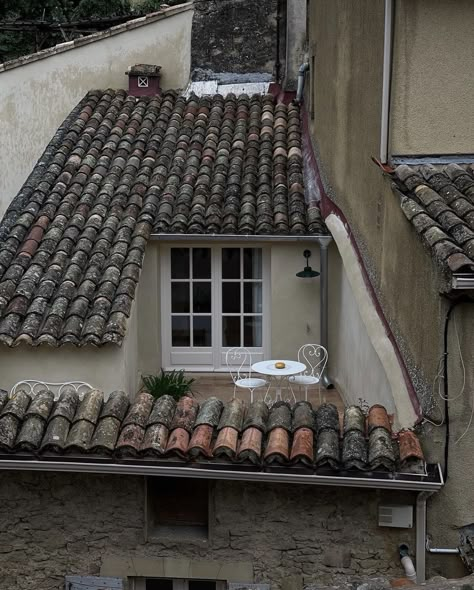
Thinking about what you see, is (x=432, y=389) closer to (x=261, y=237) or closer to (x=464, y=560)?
(x=464, y=560)

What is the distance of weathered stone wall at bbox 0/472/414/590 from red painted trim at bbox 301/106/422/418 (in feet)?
3.11

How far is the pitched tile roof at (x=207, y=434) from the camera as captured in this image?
6.62 m

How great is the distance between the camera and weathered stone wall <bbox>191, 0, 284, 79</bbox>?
50.1 feet

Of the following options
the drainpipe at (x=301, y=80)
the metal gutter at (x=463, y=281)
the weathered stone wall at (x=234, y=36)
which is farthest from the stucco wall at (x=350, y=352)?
the weathered stone wall at (x=234, y=36)

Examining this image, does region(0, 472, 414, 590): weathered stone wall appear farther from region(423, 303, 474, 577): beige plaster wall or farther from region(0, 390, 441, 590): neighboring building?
region(423, 303, 474, 577): beige plaster wall

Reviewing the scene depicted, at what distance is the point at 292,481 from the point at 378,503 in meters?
0.82

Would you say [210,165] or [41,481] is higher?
[210,165]

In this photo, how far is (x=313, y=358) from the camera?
11969 millimetres

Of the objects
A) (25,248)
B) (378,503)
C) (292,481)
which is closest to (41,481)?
(292,481)

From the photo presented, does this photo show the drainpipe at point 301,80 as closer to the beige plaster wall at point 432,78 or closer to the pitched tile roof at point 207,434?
the beige plaster wall at point 432,78

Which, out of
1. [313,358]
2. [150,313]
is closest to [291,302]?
[313,358]

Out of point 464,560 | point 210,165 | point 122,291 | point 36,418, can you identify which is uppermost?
point 210,165

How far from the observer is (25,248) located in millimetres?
10906

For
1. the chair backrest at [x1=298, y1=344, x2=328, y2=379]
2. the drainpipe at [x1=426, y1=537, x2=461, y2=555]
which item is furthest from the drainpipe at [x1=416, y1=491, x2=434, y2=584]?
the chair backrest at [x1=298, y1=344, x2=328, y2=379]
